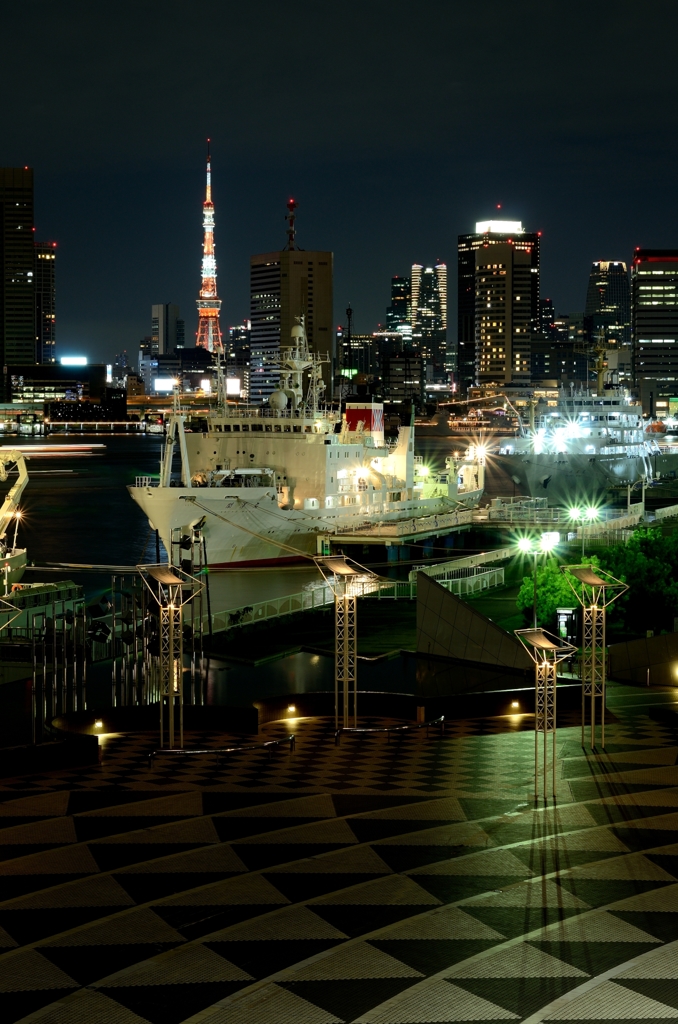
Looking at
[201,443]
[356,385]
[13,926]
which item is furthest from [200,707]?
[356,385]

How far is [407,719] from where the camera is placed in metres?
15.5

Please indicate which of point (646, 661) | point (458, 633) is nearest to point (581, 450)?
point (458, 633)

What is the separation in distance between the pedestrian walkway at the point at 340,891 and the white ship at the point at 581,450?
4153 centimetres

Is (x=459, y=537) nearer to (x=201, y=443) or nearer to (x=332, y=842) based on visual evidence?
(x=201, y=443)

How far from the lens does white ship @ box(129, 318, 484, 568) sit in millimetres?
33281

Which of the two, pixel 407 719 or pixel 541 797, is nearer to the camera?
pixel 541 797

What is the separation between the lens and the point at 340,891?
8906mm

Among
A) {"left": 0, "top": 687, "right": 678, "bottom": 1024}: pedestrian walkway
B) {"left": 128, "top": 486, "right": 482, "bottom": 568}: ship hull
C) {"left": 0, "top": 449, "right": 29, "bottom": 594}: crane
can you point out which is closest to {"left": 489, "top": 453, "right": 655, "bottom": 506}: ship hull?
{"left": 128, "top": 486, "right": 482, "bottom": 568}: ship hull

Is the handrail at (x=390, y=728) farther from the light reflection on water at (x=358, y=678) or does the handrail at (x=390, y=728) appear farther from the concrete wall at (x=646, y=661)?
the concrete wall at (x=646, y=661)

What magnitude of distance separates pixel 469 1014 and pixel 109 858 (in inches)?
141

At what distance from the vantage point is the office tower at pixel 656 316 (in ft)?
570

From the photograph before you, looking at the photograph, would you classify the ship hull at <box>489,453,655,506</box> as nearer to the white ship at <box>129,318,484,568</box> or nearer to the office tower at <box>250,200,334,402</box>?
the white ship at <box>129,318,484,568</box>

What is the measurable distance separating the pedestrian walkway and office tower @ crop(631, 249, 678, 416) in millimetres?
167852

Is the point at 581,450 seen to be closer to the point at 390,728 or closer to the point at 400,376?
the point at 390,728
